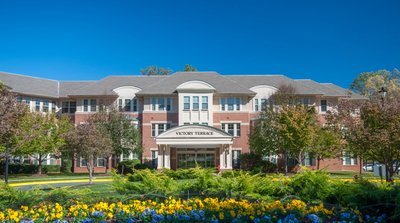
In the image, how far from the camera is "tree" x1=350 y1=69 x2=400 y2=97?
7993cm

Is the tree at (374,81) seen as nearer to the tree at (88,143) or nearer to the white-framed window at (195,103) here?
the white-framed window at (195,103)

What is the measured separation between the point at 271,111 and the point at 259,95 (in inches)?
284

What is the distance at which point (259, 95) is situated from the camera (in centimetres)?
4791

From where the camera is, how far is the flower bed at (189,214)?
7.51 m

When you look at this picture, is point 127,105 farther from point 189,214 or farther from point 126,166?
point 189,214

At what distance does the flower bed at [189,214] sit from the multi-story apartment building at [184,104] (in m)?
32.6

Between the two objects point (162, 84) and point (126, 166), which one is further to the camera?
point (162, 84)

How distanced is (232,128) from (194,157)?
213 inches

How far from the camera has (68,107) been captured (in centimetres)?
4953

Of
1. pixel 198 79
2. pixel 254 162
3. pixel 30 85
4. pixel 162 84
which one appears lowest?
pixel 254 162

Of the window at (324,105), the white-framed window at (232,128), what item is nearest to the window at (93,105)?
the white-framed window at (232,128)

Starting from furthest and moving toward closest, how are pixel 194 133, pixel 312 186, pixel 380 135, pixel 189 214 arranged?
pixel 194 133 → pixel 380 135 → pixel 312 186 → pixel 189 214

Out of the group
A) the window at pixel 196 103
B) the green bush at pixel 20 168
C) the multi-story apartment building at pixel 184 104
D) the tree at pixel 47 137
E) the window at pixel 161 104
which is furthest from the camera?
the window at pixel 161 104

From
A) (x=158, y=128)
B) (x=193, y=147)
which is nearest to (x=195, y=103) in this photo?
(x=193, y=147)
